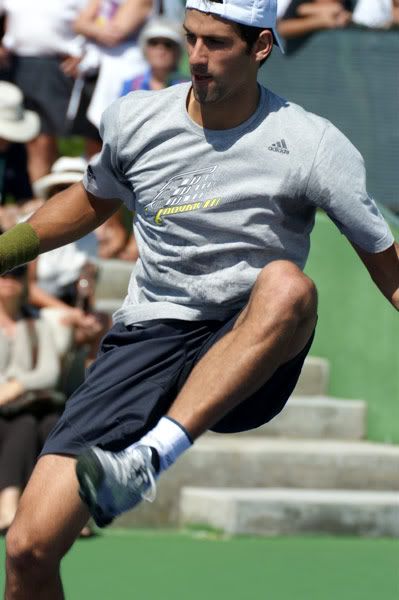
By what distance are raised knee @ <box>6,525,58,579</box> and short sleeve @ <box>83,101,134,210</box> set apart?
1.18 metres

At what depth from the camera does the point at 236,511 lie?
26.5 feet

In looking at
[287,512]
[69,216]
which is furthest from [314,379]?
[69,216]

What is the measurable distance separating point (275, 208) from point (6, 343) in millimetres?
3585

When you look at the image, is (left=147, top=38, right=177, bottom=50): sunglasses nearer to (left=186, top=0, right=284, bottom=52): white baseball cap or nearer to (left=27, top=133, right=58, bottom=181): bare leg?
(left=27, top=133, right=58, bottom=181): bare leg

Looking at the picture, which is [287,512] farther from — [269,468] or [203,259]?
[203,259]

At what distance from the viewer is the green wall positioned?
31.7 feet

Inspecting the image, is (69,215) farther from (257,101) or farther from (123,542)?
(123,542)

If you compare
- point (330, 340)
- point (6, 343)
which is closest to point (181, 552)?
point (6, 343)

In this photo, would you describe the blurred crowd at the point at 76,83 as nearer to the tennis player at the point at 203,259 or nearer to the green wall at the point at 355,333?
the green wall at the point at 355,333

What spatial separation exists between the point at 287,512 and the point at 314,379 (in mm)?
1736

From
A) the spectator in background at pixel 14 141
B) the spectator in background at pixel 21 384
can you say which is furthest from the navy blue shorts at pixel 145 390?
the spectator in background at pixel 14 141

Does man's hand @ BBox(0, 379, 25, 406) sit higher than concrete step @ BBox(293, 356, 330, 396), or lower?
higher

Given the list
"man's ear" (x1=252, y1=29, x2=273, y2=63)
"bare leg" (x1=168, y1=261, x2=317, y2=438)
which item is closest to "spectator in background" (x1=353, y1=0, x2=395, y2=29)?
"man's ear" (x1=252, y1=29, x2=273, y2=63)

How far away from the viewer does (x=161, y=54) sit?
9.80 metres
